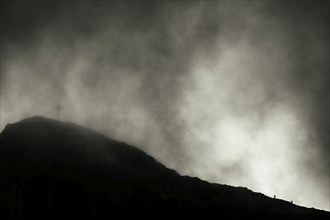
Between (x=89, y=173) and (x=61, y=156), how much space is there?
1305 centimetres

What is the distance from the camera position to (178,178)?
124m

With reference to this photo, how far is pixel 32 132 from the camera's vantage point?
13288cm

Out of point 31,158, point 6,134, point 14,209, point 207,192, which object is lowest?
point 14,209

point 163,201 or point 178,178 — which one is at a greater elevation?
point 178,178

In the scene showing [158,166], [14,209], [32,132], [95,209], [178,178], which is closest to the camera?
[14,209]

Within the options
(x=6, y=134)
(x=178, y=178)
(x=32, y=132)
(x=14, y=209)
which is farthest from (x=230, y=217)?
(x=6, y=134)

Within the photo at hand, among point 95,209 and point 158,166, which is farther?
point 158,166

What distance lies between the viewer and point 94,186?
348 ft

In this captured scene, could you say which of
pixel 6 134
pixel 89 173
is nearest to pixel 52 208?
pixel 89 173

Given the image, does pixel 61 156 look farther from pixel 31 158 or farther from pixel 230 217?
pixel 230 217

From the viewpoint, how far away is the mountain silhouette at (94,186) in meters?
93.9

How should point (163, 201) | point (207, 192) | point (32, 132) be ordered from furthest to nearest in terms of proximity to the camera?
point (32, 132) < point (207, 192) < point (163, 201)

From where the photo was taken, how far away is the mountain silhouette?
93.9m

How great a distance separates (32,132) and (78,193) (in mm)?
42015
